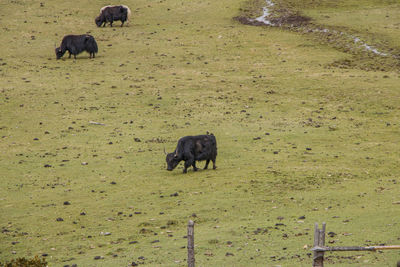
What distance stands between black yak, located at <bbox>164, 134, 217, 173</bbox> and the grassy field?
488mm

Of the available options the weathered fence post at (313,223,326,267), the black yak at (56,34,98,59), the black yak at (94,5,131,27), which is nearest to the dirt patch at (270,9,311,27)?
the black yak at (94,5,131,27)

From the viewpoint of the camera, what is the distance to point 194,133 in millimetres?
27016

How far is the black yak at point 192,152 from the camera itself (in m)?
21.8

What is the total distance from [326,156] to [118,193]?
7.94 metres

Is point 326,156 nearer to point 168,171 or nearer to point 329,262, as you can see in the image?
point 168,171

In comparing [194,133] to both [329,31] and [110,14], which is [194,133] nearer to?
[329,31]

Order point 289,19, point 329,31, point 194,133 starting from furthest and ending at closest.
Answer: point 289,19 < point 329,31 < point 194,133

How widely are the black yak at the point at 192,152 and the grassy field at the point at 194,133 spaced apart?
0.49 metres

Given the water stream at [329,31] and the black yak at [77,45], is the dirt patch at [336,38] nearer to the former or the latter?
the water stream at [329,31]

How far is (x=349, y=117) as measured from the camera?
96.1 feet

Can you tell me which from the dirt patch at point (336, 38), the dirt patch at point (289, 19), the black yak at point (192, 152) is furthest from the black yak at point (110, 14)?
the black yak at point (192, 152)

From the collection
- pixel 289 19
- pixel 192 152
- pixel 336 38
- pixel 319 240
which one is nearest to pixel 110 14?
pixel 289 19

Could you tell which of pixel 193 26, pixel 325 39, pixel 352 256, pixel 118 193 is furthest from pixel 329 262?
pixel 193 26

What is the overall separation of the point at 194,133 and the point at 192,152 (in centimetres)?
521
